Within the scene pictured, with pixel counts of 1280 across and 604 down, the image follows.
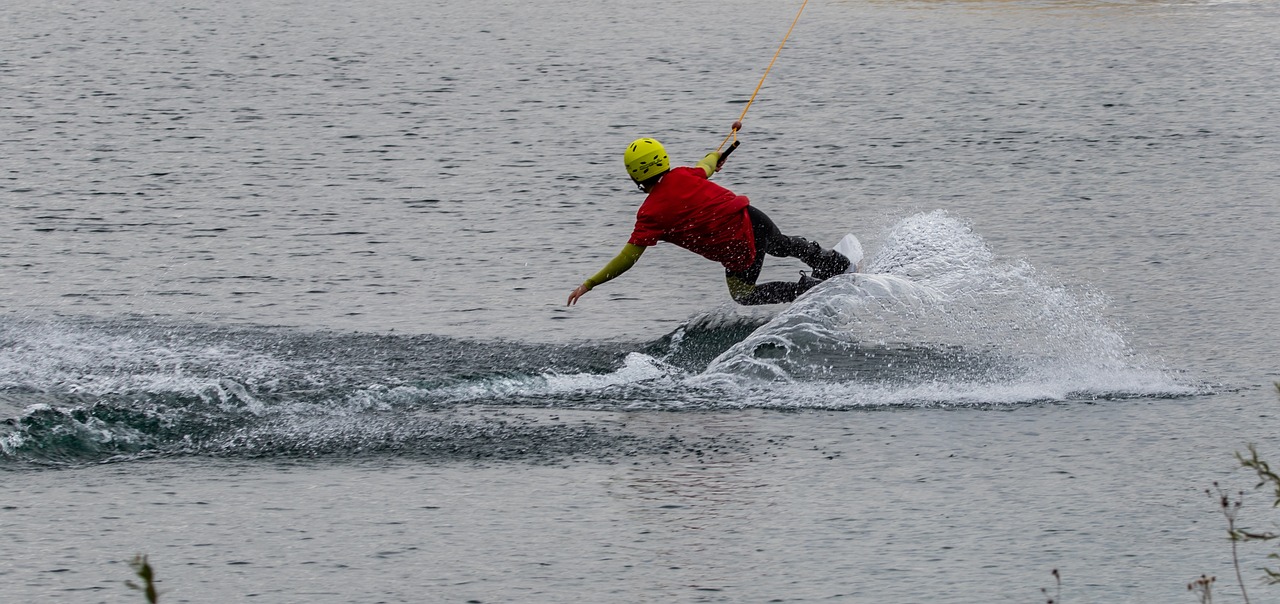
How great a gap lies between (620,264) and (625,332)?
1.01 meters

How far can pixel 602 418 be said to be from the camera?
382 inches

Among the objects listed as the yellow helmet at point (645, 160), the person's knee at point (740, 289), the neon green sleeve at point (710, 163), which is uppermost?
the yellow helmet at point (645, 160)

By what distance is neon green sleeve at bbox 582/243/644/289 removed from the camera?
10.7 meters

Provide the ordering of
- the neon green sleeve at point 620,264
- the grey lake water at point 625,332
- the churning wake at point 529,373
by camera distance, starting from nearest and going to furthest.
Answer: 1. the grey lake water at point 625,332
2. the churning wake at point 529,373
3. the neon green sleeve at point 620,264

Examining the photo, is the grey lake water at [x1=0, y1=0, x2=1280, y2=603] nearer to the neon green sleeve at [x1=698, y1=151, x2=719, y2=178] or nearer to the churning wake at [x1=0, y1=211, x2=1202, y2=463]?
the churning wake at [x1=0, y1=211, x2=1202, y2=463]

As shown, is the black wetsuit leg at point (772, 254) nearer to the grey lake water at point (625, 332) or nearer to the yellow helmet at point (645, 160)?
the grey lake water at point (625, 332)

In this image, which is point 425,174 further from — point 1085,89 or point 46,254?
point 1085,89

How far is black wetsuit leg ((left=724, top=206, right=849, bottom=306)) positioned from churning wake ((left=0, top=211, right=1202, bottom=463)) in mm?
129

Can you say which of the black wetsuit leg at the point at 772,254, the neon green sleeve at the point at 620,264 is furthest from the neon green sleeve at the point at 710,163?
the neon green sleeve at the point at 620,264

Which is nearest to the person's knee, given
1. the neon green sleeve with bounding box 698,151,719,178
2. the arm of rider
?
the neon green sleeve with bounding box 698,151,719,178

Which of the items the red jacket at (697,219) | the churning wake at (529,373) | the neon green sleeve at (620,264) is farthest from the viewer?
the red jacket at (697,219)

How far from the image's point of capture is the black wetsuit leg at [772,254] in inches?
445

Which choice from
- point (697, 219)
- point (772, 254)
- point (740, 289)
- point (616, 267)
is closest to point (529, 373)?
point (616, 267)

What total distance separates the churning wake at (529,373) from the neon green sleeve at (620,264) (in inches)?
20.4
